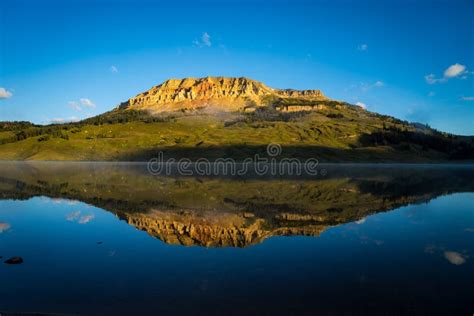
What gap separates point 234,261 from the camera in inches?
914

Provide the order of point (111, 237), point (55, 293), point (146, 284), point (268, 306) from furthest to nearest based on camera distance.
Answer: point (111, 237) → point (146, 284) → point (55, 293) → point (268, 306)

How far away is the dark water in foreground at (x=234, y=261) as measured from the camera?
16484mm

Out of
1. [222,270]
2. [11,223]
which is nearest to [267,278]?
[222,270]

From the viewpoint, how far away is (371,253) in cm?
2597

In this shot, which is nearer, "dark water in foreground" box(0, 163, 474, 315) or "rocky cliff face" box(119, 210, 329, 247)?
"dark water in foreground" box(0, 163, 474, 315)

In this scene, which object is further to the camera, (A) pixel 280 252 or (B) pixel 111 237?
(B) pixel 111 237

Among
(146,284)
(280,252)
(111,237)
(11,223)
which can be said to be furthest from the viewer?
(11,223)

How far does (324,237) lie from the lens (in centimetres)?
3100

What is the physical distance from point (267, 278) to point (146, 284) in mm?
6201

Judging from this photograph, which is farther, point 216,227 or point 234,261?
point 216,227

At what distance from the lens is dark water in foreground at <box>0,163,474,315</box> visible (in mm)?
16484

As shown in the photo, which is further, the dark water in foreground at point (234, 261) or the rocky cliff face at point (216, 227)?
the rocky cliff face at point (216, 227)

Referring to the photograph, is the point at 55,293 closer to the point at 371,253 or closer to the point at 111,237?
the point at 111,237

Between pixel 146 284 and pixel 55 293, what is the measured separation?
4.08m
